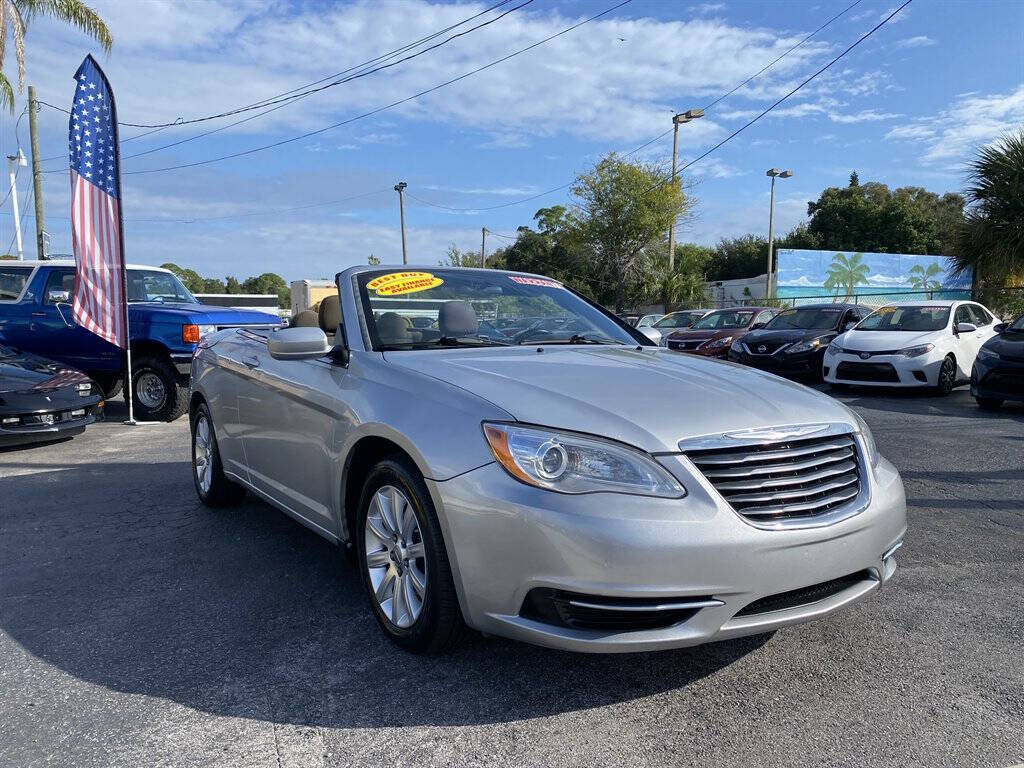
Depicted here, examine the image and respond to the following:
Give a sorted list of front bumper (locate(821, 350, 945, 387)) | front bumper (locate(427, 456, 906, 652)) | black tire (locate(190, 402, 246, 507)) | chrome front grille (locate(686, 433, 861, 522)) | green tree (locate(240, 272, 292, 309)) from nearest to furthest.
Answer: front bumper (locate(427, 456, 906, 652)) → chrome front grille (locate(686, 433, 861, 522)) → black tire (locate(190, 402, 246, 507)) → front bumper (locate(821, 350, 945, 387)) → green tree (locate(240, 272, 292, 309))

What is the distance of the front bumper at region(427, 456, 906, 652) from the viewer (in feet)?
7.56

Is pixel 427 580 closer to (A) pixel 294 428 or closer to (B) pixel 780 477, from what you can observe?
(B) pixel 780 477

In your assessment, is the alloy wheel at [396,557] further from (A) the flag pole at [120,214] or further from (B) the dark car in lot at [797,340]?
(B) the dark car in lot at [797,340]

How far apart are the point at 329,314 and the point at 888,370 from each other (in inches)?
362

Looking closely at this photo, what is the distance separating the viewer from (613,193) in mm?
35750

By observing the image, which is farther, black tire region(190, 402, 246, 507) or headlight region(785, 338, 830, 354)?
headlight region(785, 338, 830, 354)

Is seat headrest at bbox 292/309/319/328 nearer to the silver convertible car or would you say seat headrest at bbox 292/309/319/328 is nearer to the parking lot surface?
the parking lot surface

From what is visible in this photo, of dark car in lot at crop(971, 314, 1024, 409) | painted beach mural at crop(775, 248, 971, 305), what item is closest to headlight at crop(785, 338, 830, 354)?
dark car in lot at crop(971, 314, 1024, 409)

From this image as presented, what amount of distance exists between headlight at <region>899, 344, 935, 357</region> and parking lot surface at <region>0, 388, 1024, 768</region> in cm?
726

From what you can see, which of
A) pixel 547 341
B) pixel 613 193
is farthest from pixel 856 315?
pixel 613 193

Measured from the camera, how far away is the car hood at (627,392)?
253 centimetres

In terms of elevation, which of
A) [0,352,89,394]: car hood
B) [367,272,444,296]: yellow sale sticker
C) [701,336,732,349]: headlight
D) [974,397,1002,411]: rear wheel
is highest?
[367,272,444,296]: yellow sale sticker

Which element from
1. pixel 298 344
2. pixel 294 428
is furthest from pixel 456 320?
pixel 294 428

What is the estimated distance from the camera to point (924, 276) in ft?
139
